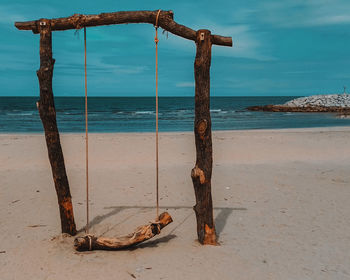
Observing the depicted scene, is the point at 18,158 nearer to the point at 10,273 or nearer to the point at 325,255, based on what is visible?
the point at 10,273

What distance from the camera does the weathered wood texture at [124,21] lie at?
→ 4691 millimetres

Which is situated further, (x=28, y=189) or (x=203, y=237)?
(x=28, y=189)

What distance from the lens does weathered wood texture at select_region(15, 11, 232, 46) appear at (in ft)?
15.4

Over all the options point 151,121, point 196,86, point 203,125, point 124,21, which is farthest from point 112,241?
point 151,121

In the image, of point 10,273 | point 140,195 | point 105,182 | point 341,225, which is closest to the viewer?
point 10,273

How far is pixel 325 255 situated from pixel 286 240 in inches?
23.6

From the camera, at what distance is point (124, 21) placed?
480 cm

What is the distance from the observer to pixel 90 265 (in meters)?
4.38

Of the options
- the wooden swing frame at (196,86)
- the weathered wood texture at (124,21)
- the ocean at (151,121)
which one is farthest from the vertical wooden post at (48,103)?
the ocean at (151,121)

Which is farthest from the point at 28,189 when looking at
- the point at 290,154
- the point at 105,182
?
the point at 290,154

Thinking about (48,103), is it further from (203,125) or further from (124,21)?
(203,125)

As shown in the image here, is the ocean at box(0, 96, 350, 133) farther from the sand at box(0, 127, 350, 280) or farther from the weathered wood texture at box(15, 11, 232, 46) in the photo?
the weathered wood texture at box(15, 11, 232, 46)

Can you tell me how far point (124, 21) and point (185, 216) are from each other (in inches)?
124

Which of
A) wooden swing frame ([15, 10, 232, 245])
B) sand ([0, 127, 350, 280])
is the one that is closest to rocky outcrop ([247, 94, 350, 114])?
sand ([0, 127, 350, 280])
